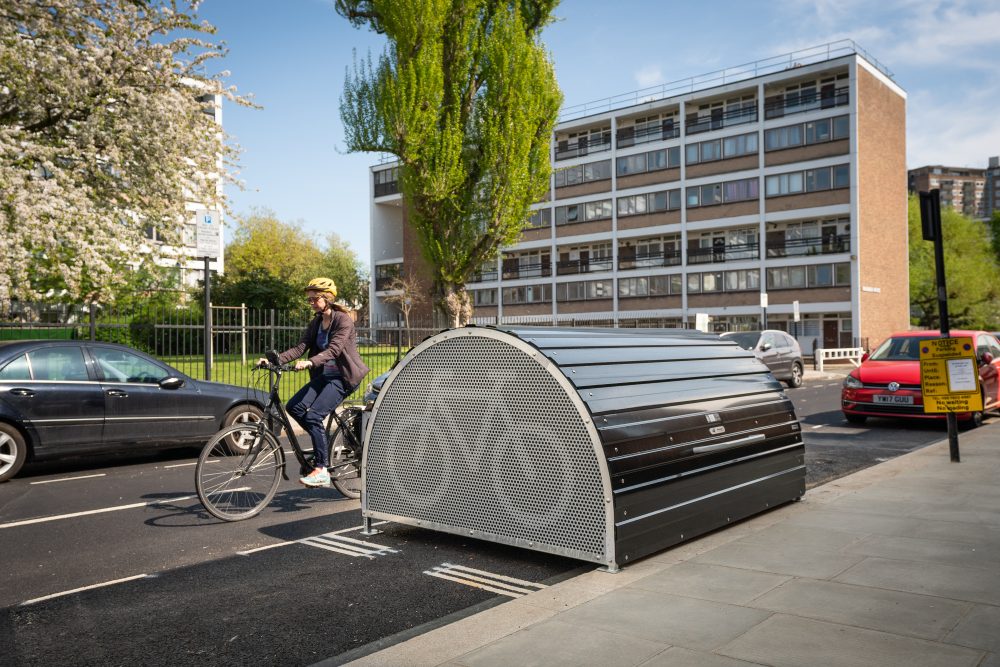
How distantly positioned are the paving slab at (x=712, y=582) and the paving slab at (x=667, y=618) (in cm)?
11

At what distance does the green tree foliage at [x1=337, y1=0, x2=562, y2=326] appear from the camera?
24141mm

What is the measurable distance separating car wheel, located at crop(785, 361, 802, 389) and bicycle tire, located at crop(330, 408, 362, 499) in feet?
62.5

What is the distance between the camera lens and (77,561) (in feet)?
17.7

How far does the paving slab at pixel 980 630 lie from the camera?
3.34 metres

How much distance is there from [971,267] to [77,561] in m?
64.4

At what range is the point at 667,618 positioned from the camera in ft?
12.3

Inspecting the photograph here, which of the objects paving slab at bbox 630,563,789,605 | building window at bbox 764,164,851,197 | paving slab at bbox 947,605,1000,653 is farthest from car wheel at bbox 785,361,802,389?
building window at bbox 764,164,851,197

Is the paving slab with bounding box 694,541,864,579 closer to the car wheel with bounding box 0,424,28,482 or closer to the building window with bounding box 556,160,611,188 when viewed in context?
the car wheel with bounding box 0,424,28,482

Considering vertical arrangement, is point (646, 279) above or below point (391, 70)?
below

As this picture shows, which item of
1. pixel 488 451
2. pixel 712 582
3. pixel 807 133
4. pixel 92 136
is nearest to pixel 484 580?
pixel 488 451

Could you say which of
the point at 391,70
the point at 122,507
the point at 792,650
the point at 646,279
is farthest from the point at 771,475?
the point at 646,279

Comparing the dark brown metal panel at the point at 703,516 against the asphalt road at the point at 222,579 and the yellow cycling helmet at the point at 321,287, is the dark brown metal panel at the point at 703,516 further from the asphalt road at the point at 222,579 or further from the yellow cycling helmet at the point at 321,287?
the yellow cycling helmet at the point at 321,287

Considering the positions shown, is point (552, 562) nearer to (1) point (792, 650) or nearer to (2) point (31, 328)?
(1) point (792, 650)

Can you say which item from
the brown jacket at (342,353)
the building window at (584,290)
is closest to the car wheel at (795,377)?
the brown jacket at (342,353)
